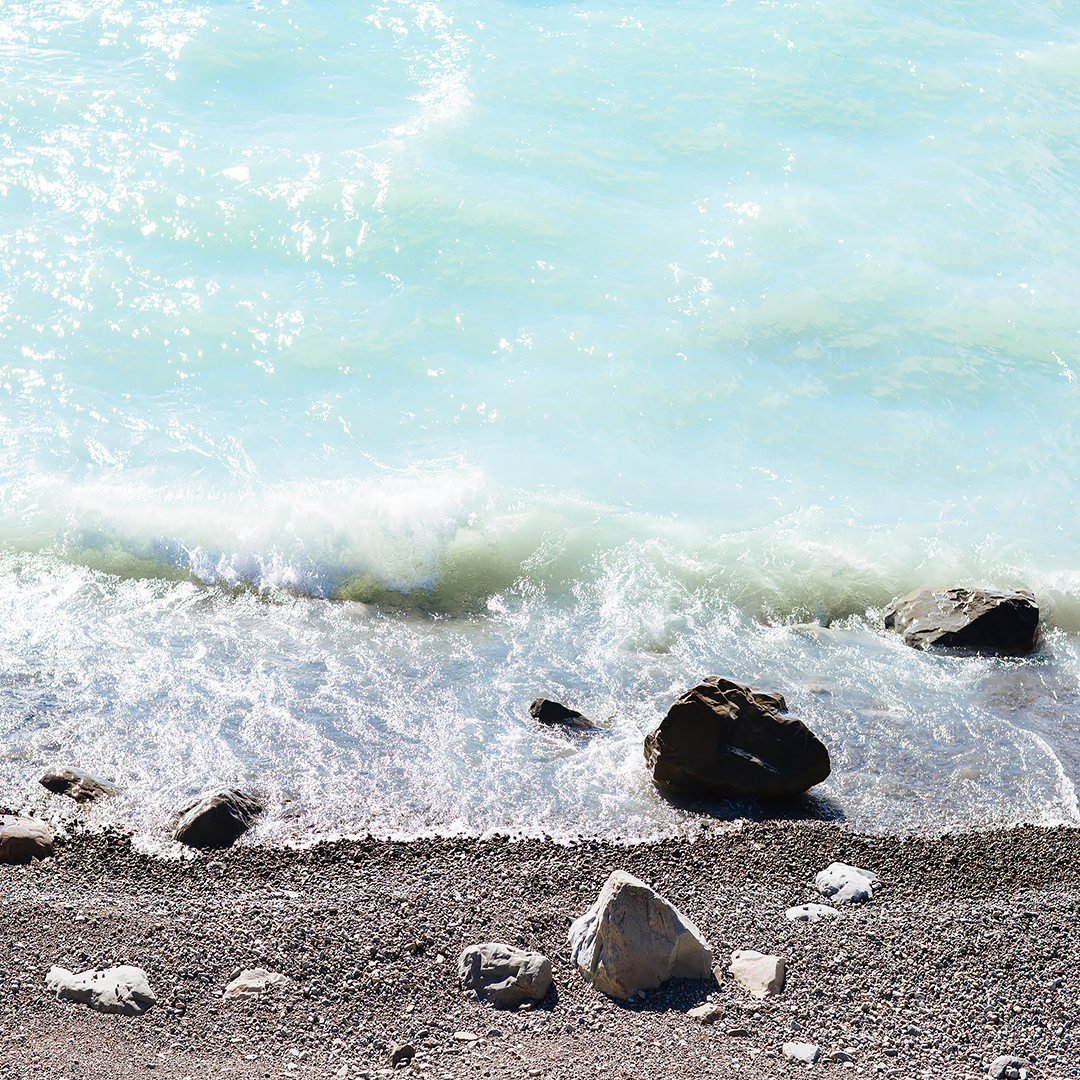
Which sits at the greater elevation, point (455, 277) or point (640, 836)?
point (455, 277)

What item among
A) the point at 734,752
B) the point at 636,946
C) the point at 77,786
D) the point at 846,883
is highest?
the point at 636,946

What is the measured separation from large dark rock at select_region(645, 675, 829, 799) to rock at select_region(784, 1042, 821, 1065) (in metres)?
2.42

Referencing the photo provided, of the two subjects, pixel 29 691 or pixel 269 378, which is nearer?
pixel 29 691

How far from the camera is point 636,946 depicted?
566cm

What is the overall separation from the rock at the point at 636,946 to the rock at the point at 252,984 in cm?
159

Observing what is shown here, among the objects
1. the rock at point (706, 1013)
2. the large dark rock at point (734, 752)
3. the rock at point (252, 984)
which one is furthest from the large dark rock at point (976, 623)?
the rock at point (252, 984)

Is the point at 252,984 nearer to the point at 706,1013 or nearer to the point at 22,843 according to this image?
the point at 22,843

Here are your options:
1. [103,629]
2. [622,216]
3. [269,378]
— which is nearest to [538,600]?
[103,629]

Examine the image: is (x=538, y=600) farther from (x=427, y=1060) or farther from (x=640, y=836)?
(x=427, y=1060)

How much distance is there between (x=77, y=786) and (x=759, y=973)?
472 centimetres

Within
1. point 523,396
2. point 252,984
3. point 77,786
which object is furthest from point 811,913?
point 523,396

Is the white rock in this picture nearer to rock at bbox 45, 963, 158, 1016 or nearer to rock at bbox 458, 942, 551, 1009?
rock at bbox 458, 942, 551, 1009

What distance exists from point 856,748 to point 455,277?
31.5 ft

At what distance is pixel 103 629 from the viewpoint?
9406mm
